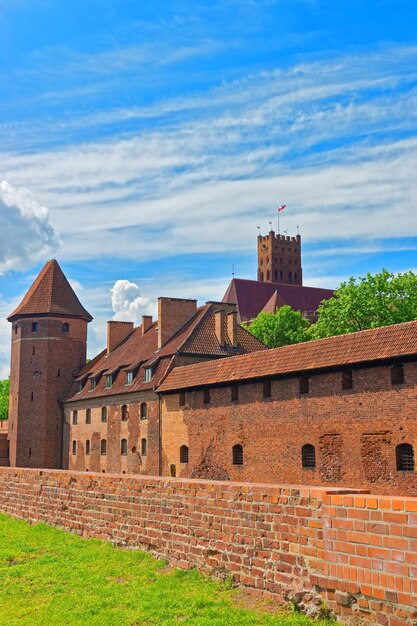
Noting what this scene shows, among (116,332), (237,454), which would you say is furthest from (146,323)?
(237,454)

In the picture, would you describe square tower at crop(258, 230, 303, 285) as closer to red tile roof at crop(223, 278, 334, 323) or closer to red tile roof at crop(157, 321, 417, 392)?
red tile roof at crop(223, 278, 334, 323)

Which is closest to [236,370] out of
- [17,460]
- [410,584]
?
[410,584]

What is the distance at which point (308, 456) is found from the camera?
24.1m

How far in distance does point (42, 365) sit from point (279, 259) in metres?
70.7

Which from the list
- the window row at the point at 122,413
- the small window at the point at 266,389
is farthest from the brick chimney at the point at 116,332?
the small window at the point at 266,389

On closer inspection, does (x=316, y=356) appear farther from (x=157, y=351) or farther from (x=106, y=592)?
(x=157, y=351)

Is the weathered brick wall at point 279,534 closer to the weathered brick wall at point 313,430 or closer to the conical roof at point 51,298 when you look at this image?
the weathered brick wall at point 313,430

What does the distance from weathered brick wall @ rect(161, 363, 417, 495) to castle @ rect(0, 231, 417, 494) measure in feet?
0.13

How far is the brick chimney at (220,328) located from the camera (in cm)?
3747

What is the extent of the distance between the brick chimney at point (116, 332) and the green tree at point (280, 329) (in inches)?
400

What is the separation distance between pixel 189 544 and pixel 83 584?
1.64 meters

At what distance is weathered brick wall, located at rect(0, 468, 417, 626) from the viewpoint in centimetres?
726

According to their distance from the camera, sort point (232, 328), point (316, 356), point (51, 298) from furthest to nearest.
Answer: point (51, 298) → point (232, 328) → point (316, 356)

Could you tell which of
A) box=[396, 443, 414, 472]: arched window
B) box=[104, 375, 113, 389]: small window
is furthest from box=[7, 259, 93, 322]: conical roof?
box=[396, 443, 414, 472]: arched window
